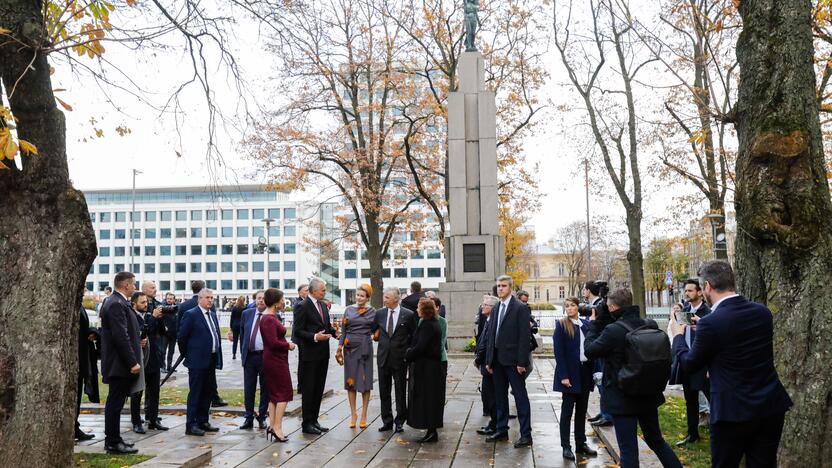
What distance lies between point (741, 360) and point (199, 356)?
7199mm

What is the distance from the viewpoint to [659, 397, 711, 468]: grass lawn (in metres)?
7.55

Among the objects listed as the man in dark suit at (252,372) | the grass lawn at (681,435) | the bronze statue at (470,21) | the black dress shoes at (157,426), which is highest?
the bronze statue at (470,21)

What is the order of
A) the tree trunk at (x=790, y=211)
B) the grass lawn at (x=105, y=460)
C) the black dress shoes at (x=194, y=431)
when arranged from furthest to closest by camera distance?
the black dress shoes at (x=194, y=431) → the grass lawn at (x=105, y=460) → the tree trunk at (x=790, y=211)

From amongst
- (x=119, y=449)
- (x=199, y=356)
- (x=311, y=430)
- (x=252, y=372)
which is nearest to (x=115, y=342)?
(x=119, y=449)

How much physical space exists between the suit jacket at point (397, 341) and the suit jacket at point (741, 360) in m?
4.90

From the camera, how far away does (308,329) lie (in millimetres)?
9633

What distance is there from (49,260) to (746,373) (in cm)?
586

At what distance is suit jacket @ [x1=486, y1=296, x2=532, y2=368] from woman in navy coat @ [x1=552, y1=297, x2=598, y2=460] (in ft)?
1.71

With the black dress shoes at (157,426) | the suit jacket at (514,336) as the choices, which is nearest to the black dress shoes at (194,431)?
the black dress shoes at (157,426)

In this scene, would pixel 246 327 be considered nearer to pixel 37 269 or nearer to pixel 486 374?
pixel 486 374

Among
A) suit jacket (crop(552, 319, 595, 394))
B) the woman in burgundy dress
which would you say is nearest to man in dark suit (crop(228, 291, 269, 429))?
the woman in burgundy dress

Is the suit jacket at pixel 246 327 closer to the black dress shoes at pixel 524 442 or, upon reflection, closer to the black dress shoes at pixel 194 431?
the black dress shoes at pixel 194 431

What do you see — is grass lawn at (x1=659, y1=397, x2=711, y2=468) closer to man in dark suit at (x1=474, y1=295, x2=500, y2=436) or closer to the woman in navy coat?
the woman in navy coat

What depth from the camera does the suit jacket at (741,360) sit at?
4.86 m
